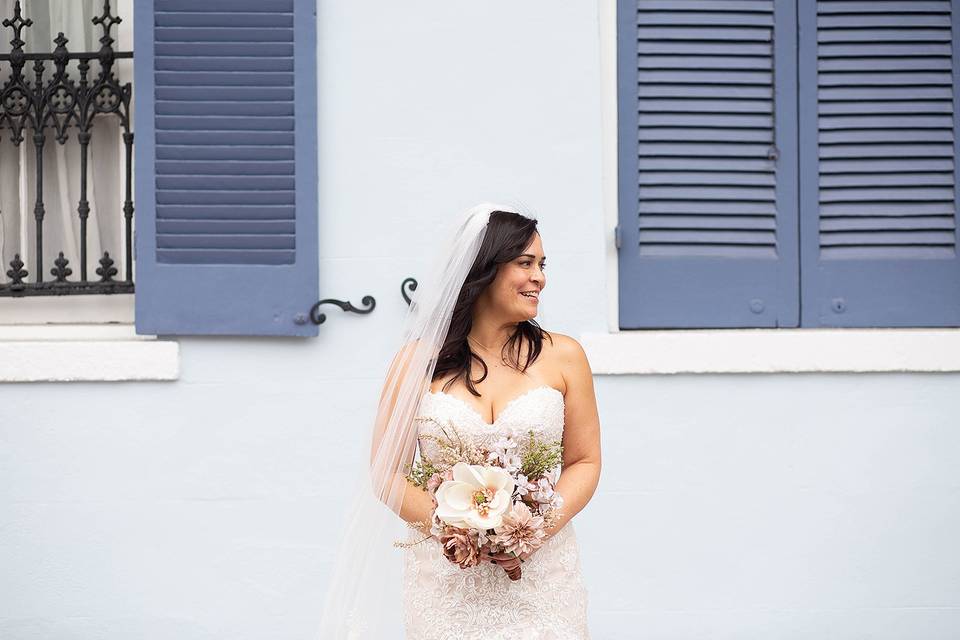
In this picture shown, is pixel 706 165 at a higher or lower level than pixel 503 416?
higher

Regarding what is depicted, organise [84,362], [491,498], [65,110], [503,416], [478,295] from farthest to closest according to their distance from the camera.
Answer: [65,110] → [84,362] → [478,295] → [503,416] → [491,498]

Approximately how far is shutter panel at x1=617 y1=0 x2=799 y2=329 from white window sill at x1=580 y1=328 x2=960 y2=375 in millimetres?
144

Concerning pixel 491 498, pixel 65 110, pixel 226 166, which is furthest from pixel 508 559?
pixel 65 110

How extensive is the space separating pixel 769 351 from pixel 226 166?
2.39 metres

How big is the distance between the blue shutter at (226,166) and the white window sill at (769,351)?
1290 millimetres

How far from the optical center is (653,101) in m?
4.68

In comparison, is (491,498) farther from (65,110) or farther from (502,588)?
(65,110)

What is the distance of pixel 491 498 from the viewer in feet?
8.58

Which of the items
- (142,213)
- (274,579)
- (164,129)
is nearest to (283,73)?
(164,129)

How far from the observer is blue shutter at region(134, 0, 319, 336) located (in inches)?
176

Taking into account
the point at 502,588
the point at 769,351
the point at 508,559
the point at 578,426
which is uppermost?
the point at 769,351

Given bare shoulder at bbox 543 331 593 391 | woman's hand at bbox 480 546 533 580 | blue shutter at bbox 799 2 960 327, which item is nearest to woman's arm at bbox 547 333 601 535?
bare shoulder at bbox 543 331 593 391

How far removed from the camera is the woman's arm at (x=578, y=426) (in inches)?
119

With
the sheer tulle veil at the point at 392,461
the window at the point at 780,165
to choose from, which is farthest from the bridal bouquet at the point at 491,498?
the window at the point at 780,165
